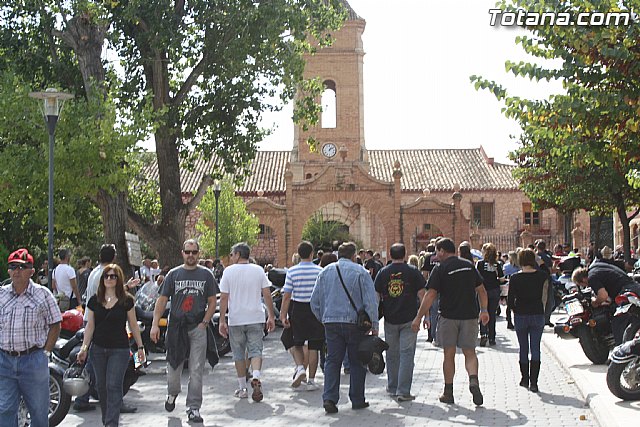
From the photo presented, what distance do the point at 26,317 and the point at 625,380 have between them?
6419mm

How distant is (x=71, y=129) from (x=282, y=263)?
2717 cm

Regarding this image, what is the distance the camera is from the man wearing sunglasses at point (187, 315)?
10016mm

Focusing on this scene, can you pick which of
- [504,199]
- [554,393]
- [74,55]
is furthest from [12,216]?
[504,199]

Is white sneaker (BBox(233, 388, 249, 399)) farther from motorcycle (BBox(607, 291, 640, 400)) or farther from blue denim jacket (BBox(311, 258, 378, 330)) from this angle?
motorcycle (BBox(607, 291, 640, 400))

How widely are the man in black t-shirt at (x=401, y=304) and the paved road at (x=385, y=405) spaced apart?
1.10 ft

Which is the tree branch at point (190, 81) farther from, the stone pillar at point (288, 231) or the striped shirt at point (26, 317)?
the stone pillar at point (288, 231)

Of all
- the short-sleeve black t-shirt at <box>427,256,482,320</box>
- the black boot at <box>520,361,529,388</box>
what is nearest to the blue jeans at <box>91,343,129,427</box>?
the short-sleeve black t-shirt at <box>427,256,482,320</box>

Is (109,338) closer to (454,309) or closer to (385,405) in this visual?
(385,405)

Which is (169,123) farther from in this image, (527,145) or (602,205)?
(602,205)

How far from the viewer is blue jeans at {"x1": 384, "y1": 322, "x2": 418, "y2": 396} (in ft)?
35.7

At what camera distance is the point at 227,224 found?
52312 mm

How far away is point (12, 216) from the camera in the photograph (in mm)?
34281

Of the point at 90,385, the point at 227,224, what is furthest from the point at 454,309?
the point at 227,224

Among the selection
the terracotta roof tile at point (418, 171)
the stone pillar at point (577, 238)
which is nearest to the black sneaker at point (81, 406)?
the stone pillar at point (577, 238)
